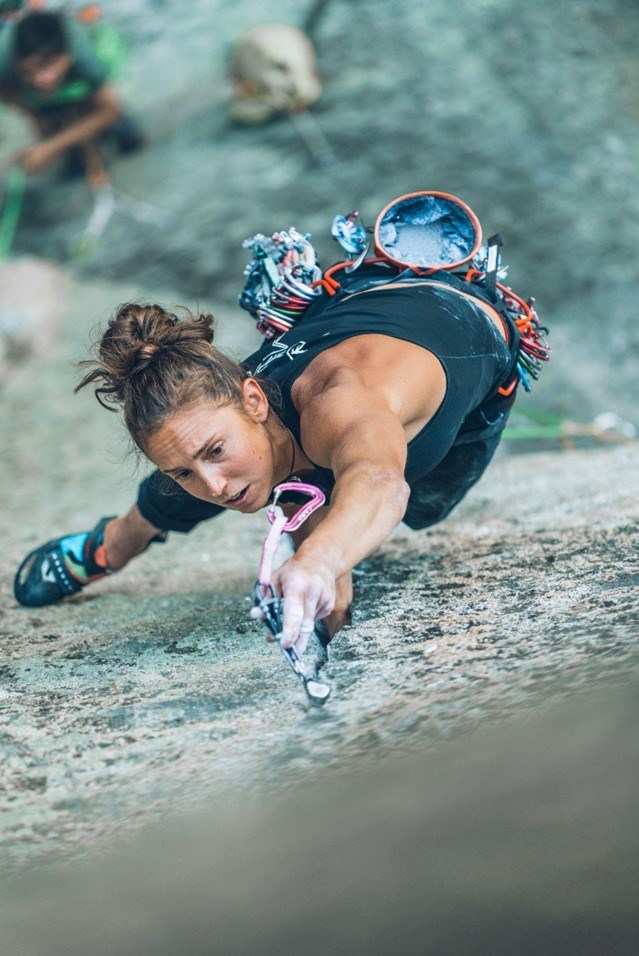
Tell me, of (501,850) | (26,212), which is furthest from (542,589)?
(26,212)

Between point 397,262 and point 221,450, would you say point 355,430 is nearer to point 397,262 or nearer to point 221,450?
point 221,450

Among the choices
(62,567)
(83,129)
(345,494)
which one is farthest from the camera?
(83,129)

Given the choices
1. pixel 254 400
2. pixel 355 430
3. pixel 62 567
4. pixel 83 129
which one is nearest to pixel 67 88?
pixel 83 129

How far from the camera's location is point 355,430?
1317 millimetres

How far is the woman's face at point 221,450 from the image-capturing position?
148 centimetres

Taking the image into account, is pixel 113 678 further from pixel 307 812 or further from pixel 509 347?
pixel 509 347

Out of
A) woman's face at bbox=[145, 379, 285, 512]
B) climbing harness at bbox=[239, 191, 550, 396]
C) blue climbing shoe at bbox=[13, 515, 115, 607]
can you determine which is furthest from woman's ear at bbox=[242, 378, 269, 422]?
blue climbing shoe at bbox=[13, 515, 115, 607]

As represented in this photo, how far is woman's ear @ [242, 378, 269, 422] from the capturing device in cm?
154

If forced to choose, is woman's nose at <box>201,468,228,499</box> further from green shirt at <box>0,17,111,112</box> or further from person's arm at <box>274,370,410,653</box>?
green shirt at <box>0,17,111,112</box>

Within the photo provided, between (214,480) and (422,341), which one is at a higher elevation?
(422,341)

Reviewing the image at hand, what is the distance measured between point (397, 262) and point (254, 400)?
47cm

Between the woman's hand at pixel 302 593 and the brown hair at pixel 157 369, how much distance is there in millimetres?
409

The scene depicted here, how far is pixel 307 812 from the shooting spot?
1.39 m

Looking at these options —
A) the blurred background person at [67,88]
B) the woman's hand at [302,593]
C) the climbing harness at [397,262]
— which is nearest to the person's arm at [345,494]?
the woman's hand at [302,593]
